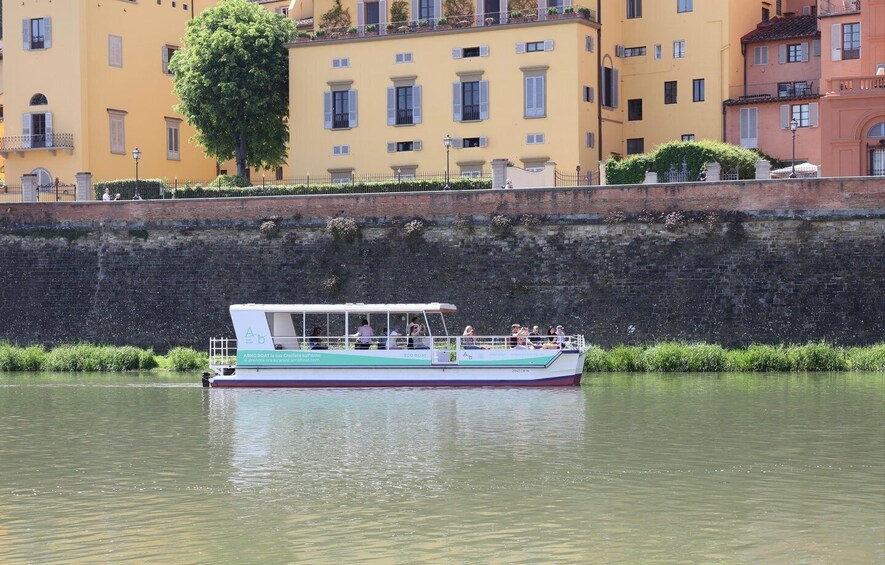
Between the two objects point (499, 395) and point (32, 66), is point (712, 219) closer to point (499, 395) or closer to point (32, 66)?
point (499, 395)

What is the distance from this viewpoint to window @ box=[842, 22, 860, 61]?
188 feet

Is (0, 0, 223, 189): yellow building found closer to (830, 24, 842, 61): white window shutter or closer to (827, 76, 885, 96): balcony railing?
(830, 24, 842, 61): white window shutter

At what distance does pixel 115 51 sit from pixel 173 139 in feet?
16.4

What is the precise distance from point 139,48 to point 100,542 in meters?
50.3

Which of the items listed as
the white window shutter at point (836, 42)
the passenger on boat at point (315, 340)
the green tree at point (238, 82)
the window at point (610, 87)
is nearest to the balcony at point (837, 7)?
the white window shutter at point (836, 42)

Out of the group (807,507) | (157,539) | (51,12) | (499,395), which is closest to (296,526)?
(157,539)

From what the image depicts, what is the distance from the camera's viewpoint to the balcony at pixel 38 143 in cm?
6506

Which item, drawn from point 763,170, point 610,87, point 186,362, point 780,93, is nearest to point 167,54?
point 610,87

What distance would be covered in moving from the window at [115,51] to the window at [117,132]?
2197 mm

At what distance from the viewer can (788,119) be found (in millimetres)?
59938

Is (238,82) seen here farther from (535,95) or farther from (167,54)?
(535,95)

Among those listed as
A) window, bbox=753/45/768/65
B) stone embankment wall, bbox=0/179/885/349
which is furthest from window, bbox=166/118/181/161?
window, bbox=753/45/768/65

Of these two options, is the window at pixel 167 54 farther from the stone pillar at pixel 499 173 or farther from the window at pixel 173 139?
the stone pillar at pixel 499 173

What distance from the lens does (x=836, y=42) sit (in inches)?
2275
